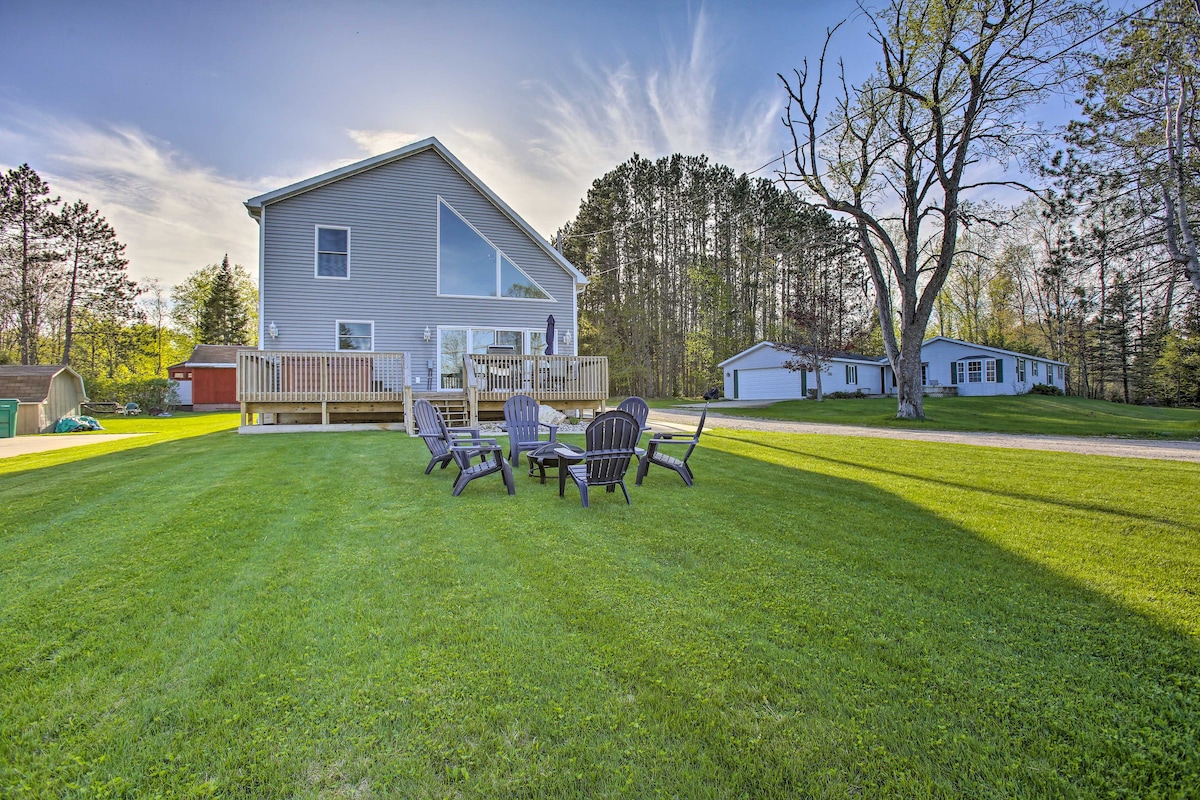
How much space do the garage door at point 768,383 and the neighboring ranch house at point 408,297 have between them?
19236 mm

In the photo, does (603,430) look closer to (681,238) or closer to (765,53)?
(765,53)

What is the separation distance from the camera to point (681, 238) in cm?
3569

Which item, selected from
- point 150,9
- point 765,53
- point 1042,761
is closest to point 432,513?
point 1042,761

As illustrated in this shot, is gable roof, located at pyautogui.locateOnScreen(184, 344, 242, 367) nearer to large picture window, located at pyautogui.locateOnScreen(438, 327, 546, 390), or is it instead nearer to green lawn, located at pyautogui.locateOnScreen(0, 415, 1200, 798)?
large picture window, located at pyautogui.locateOnScreen(438, 327, 546, 390)

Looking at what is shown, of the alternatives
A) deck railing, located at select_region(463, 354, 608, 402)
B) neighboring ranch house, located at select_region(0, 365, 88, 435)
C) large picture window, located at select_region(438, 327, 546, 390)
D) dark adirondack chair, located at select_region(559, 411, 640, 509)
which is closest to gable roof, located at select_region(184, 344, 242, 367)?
neighboring ranch house, located at select_region(0, 365, 88, 435)

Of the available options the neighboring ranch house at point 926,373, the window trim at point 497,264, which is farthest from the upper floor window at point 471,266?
the neighboring ranch house at point 926,373

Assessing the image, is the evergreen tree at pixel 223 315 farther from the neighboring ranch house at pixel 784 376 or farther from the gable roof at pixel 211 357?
the neighboring ranch house at pixel 784 376

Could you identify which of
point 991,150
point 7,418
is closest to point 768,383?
point 991,150

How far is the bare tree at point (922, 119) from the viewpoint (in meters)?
13.0

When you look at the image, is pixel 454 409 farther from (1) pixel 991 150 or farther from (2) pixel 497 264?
(1) pixel 991 150

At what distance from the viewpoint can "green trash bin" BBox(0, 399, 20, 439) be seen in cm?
1295

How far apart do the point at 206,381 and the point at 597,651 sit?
31334mm

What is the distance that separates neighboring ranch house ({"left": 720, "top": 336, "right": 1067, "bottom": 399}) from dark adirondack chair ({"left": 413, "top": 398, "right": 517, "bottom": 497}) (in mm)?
24903

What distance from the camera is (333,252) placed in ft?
44.5
